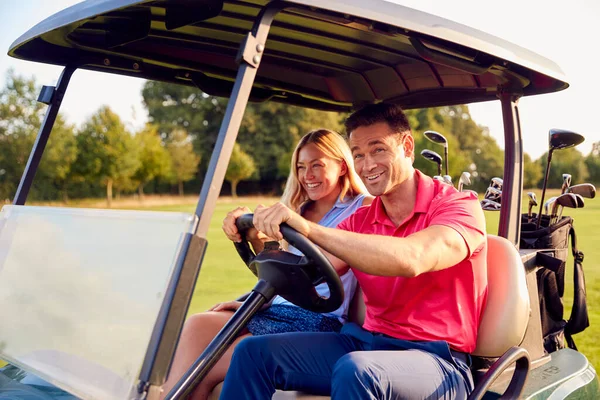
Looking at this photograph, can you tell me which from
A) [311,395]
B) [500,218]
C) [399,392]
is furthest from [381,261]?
[500,218]

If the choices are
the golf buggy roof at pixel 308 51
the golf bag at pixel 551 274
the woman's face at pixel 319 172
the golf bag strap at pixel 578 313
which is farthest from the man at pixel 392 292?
the golf bag strap at pixel 578 313

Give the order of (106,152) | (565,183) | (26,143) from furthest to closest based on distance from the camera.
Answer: (106,152) → (26,143) → (565,183)

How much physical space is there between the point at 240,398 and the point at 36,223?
2.74 ft

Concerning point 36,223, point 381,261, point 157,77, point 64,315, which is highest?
point 157,77

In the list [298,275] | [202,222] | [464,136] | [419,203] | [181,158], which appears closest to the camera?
[202,222]

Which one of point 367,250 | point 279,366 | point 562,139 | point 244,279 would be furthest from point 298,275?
point 244,279

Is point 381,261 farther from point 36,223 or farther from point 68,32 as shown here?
point 68,32

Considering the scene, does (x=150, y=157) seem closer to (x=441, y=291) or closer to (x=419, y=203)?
(x=419, y=203)

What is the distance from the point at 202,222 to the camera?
156cm

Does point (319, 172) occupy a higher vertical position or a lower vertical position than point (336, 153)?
lower

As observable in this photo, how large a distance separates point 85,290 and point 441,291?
1.10 meters

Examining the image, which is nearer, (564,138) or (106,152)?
(564,138)

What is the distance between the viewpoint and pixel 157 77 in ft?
8.93

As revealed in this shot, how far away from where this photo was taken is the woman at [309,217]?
8.38ft
